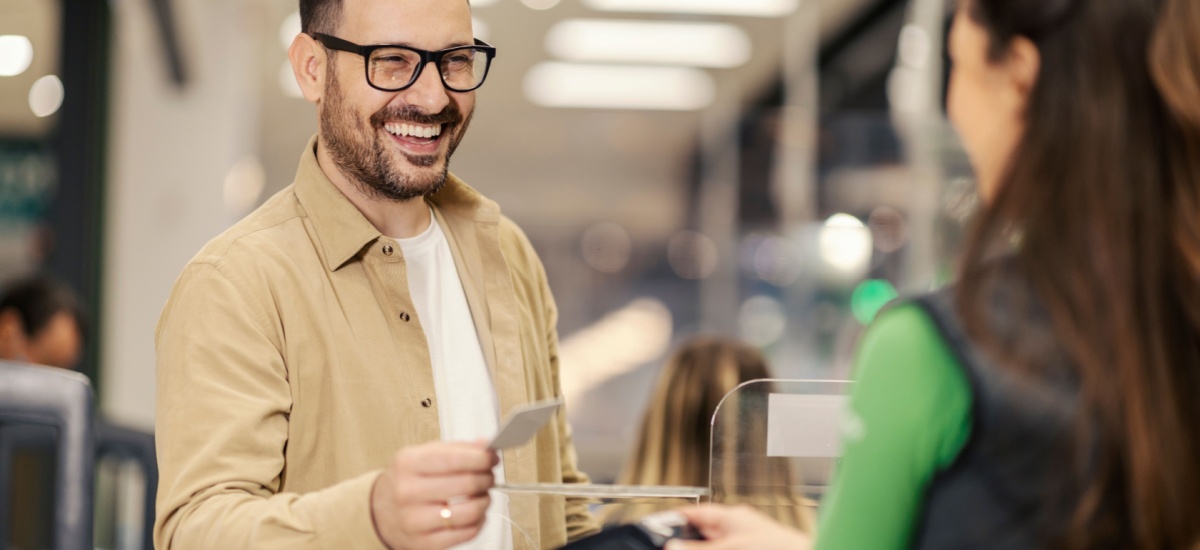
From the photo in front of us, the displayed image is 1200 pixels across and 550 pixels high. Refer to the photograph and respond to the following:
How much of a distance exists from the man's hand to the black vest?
394mm

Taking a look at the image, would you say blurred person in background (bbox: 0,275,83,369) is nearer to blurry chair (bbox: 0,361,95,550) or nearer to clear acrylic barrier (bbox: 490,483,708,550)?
blurry chair (bbox: 0,361,95,550)

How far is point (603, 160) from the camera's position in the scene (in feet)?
38.3

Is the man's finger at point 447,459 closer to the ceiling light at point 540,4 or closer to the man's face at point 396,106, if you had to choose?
the man's face at point 396,106

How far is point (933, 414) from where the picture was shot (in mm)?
837

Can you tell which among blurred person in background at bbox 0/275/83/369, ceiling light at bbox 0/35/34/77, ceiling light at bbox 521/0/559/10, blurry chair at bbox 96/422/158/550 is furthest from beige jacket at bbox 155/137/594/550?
ceiling light at bbox 521/0/559/10

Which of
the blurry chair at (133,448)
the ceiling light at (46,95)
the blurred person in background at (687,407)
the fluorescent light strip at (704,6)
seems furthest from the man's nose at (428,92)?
the fluorescent light strip at (704,6)

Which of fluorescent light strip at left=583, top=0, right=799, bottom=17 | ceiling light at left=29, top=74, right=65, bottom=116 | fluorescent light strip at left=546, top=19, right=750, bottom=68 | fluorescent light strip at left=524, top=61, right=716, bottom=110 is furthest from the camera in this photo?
fluorescent light strip at left=524, top=61, right=716, bottom=110

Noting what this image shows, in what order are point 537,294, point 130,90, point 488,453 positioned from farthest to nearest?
point 130,90 → point 537,294 → point 488,453

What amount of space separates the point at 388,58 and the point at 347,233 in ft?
0.73

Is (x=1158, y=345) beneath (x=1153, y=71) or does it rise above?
beneath

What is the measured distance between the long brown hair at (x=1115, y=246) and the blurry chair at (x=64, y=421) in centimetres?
116

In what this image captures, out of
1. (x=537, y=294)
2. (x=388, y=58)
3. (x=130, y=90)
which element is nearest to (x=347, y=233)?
(x=388, y=58)

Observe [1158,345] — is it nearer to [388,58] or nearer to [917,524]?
[917,524]

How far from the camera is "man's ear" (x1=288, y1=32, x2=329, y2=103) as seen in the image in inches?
61.9
